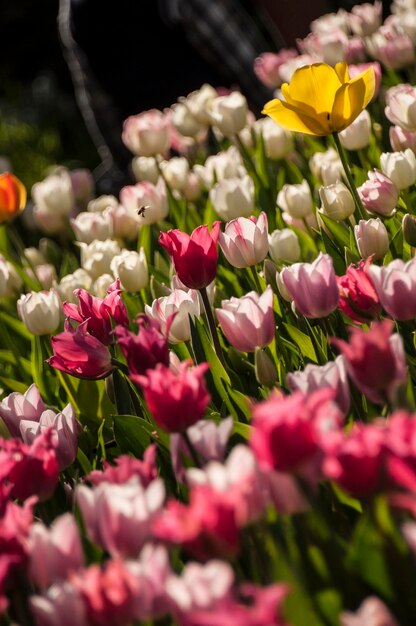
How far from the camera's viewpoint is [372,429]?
0.82m

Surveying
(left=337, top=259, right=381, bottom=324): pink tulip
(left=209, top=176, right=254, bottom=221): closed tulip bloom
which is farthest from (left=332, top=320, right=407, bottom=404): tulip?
(left=209, top=176, right=254, bottom=221): closed tulip bloom

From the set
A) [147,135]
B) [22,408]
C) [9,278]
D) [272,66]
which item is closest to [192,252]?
[22,408]

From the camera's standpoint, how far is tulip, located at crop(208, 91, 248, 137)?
2412mm

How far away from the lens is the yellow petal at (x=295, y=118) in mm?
1704

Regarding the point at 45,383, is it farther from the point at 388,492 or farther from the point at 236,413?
the point at 388,492

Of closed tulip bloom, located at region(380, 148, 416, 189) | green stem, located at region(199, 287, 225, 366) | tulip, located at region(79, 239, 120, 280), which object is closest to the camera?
green stem, located at region(199, 287, 225, 366)

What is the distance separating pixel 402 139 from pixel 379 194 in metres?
0.32

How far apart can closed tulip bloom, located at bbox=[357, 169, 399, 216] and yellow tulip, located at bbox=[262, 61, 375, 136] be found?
0.11 metres

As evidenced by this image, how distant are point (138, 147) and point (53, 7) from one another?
8144 mm

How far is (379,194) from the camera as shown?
5.59 ft

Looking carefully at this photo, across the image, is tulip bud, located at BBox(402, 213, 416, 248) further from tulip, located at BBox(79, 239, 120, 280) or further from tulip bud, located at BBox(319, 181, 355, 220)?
tulip, located at BBox(79, 239, 120, 280)

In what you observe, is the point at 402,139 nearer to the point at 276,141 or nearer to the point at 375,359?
the point at 276,141

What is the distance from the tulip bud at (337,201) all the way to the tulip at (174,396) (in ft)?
2.79

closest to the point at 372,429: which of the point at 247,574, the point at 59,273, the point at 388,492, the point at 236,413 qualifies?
the point at 388,492
